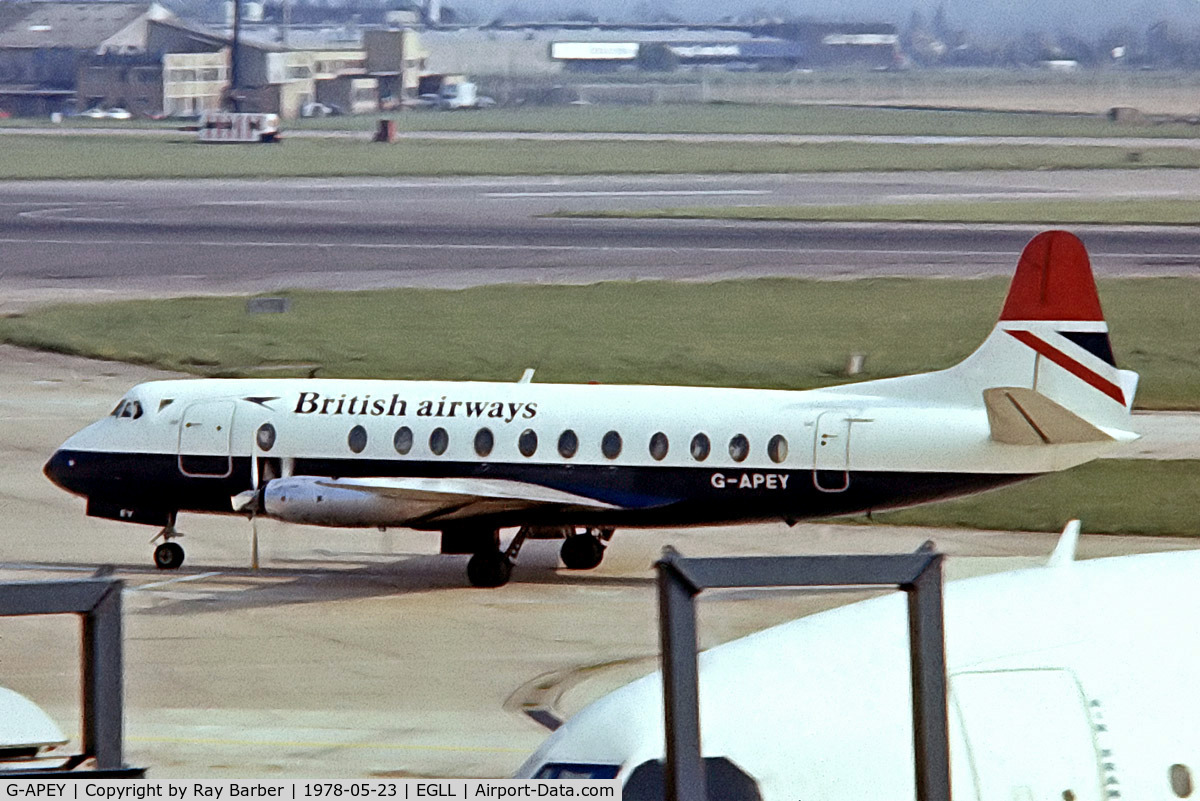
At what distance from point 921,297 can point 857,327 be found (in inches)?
270

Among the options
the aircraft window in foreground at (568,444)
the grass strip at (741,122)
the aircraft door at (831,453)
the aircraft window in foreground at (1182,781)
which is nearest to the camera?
the aircraft window in foreground at (1182,781)

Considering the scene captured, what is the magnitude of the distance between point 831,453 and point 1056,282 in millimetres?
4205

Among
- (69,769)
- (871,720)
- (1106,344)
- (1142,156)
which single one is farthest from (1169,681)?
(1142,156)

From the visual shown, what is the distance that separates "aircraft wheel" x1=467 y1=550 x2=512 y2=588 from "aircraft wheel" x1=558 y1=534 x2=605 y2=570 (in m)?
1.53

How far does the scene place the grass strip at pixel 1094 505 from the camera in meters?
32.4

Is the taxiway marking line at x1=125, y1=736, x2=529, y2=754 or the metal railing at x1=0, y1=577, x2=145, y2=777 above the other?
the metal railing at x1=0, y1=577, x2=145, y2=777

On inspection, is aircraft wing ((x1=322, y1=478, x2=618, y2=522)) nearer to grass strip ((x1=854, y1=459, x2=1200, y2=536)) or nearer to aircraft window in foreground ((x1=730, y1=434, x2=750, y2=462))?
aircraft window in foreground ((x1=730, y1=434, x2=750, y2=462))

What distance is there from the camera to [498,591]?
91.9 ft

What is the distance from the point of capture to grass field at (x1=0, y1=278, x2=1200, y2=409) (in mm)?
50812

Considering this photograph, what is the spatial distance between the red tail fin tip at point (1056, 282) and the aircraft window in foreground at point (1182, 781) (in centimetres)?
1949

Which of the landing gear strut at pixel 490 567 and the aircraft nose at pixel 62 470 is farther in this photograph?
the aircraft nose at pixel 62 470

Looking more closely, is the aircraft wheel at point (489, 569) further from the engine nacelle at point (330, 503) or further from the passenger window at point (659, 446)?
the passenger window at point (659, 446)

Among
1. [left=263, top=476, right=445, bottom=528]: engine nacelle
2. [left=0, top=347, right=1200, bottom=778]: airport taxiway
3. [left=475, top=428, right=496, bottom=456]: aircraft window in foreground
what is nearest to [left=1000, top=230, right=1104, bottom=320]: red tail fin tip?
[left=0, top=347, right=1200, bottom=778]: airport taxiway

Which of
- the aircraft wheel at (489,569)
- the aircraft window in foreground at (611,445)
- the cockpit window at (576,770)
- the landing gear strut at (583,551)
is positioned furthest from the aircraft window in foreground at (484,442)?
the cockpit window at (576,770)
